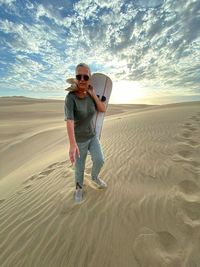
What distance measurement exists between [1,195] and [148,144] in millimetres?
5021

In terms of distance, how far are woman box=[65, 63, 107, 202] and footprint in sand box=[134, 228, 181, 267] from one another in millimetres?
1300

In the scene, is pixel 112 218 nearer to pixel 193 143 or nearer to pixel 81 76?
pixel 81 76

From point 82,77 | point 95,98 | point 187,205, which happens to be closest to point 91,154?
point 95,98

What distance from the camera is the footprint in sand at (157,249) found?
2.06 metres

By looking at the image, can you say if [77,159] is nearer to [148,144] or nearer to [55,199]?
[55,199]

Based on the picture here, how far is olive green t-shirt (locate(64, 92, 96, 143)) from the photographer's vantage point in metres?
2.45

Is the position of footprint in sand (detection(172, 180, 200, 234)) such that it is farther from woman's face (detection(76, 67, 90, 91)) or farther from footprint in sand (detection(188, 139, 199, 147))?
footprint in sand (detection(188, 139, 199, 147))

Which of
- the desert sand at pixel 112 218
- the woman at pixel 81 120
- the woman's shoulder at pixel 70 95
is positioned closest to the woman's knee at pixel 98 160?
the woman at pixel 81 120

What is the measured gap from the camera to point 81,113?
2643 millimetres

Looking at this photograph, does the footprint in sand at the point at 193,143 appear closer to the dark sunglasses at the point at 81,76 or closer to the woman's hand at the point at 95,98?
the woman's hand at the point at 95,98

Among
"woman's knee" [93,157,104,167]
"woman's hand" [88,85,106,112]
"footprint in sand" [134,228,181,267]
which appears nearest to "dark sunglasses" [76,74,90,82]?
"woman's hand" [88,85,106,112]

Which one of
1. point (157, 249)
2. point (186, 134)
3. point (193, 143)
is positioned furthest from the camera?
point (186, 134)

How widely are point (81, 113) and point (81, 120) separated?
0.14 meters

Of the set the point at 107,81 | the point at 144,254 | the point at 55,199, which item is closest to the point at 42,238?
the point at 55,199
